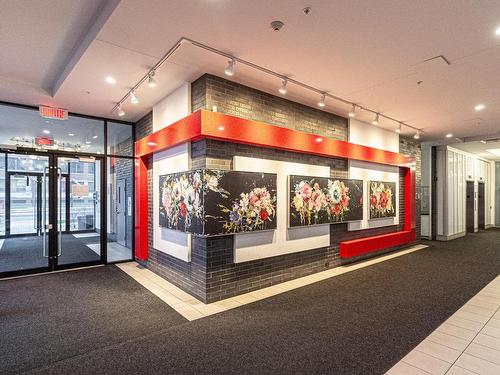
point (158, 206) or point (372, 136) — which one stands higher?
point (372, 136)

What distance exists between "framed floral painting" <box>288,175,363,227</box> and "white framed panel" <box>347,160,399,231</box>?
20 centimetres

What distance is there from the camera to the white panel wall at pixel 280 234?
4312 mm

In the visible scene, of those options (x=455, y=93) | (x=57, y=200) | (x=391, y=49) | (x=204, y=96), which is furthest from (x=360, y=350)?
(x=57, y=200)

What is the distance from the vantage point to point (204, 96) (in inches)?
162

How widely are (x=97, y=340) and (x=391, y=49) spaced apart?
15.5 feet

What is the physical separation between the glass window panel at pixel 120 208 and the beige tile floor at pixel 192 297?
44.1 inches

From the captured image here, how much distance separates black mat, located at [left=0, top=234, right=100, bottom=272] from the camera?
572cm

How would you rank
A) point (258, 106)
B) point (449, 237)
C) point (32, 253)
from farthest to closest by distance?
point (449, 237), point (32, 253), point (258, 106)

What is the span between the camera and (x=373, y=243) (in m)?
6.58

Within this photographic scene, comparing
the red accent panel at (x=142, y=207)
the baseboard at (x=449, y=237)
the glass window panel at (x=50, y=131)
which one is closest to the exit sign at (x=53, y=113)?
the glass window panel at (x=50, y=131)

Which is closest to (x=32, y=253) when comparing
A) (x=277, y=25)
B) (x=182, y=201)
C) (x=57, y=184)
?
(x=57, y=184)

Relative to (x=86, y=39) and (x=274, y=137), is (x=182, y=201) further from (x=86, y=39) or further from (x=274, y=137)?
(x=86, y=39)

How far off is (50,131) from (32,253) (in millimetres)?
2870

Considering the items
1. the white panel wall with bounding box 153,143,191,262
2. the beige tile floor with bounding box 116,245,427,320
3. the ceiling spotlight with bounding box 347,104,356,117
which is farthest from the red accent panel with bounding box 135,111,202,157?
the ceiling spotlight with bounding box 347,104,356,117
